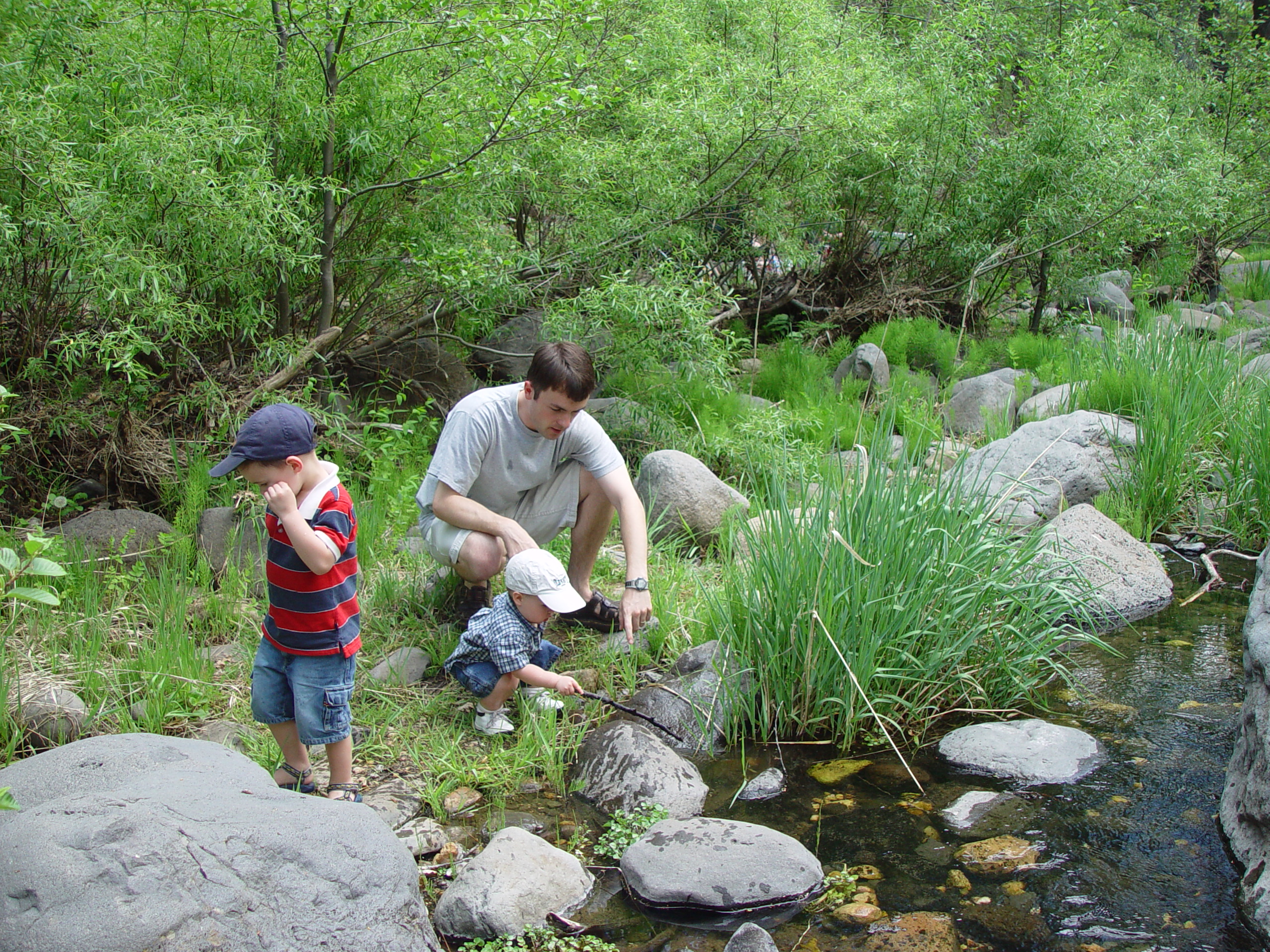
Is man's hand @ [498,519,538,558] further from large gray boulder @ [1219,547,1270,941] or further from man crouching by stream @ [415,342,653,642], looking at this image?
large gray boulder @ [1219,547,1270,941]

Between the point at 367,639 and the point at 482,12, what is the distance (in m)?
2.78

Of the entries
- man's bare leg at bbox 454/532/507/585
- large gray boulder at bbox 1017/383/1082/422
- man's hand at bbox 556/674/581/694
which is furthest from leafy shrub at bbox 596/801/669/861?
large gray boulder at bbox 1017/383/1082/422

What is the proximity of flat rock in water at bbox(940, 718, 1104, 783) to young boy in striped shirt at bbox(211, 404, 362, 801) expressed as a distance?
1.82m

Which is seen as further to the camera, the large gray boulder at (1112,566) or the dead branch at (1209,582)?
the dead branch at (1209,582)

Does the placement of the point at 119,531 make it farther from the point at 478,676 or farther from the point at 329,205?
the point at 478,676

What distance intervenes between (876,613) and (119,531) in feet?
10.4

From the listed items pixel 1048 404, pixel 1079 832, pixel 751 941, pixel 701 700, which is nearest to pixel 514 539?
pixel 701 700

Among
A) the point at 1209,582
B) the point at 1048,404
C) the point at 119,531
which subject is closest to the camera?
the point at 119,531

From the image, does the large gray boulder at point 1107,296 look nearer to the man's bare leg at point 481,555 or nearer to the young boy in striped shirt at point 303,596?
the man's bare leg at point 481,555

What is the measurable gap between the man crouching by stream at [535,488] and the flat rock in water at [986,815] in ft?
3.49

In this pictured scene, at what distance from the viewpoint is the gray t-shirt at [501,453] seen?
342 centimetres

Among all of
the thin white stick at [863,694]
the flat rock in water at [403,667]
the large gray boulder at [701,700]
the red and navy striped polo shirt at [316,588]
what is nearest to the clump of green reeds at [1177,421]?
the thin white stick at [863,694]

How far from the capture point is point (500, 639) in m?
3.03

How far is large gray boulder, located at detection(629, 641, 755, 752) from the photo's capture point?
322cm
